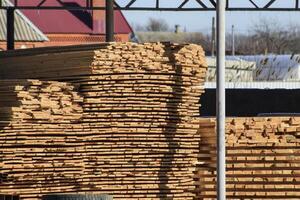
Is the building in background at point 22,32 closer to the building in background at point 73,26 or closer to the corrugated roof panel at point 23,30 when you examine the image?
the corrugated roof panel at point 23,30

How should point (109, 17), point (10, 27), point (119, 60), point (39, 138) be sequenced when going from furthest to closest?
point (10, 27) → point (109, 17) → point (119, 60) → point (39, 138)

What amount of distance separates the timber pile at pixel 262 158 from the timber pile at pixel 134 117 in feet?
2.46

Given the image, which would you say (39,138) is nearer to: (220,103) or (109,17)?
(220,103)

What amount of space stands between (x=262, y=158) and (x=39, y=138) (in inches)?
141

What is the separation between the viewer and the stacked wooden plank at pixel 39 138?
15.3 metres

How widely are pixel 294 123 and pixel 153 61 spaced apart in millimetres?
2503

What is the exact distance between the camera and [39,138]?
50.9ft

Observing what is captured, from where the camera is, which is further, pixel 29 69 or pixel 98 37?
pixel 98 37

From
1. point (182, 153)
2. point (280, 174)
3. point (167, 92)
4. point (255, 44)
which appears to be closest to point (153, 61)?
point (167, 92)

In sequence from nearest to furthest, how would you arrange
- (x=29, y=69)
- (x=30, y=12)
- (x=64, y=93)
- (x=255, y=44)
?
(x=64, y=93) < (x=29, y=69) < (x=30, y=12) < (x=255, y=44)

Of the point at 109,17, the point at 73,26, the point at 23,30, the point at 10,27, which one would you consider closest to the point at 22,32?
the point at 23,30

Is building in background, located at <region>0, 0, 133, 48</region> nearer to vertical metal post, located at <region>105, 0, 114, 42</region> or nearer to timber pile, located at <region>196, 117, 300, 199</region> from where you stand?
vertical metal post, located at <region>105, 0, 114, 42</region>

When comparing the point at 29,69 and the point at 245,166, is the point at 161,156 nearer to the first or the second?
the point at 245,166

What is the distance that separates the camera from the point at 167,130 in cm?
1602
